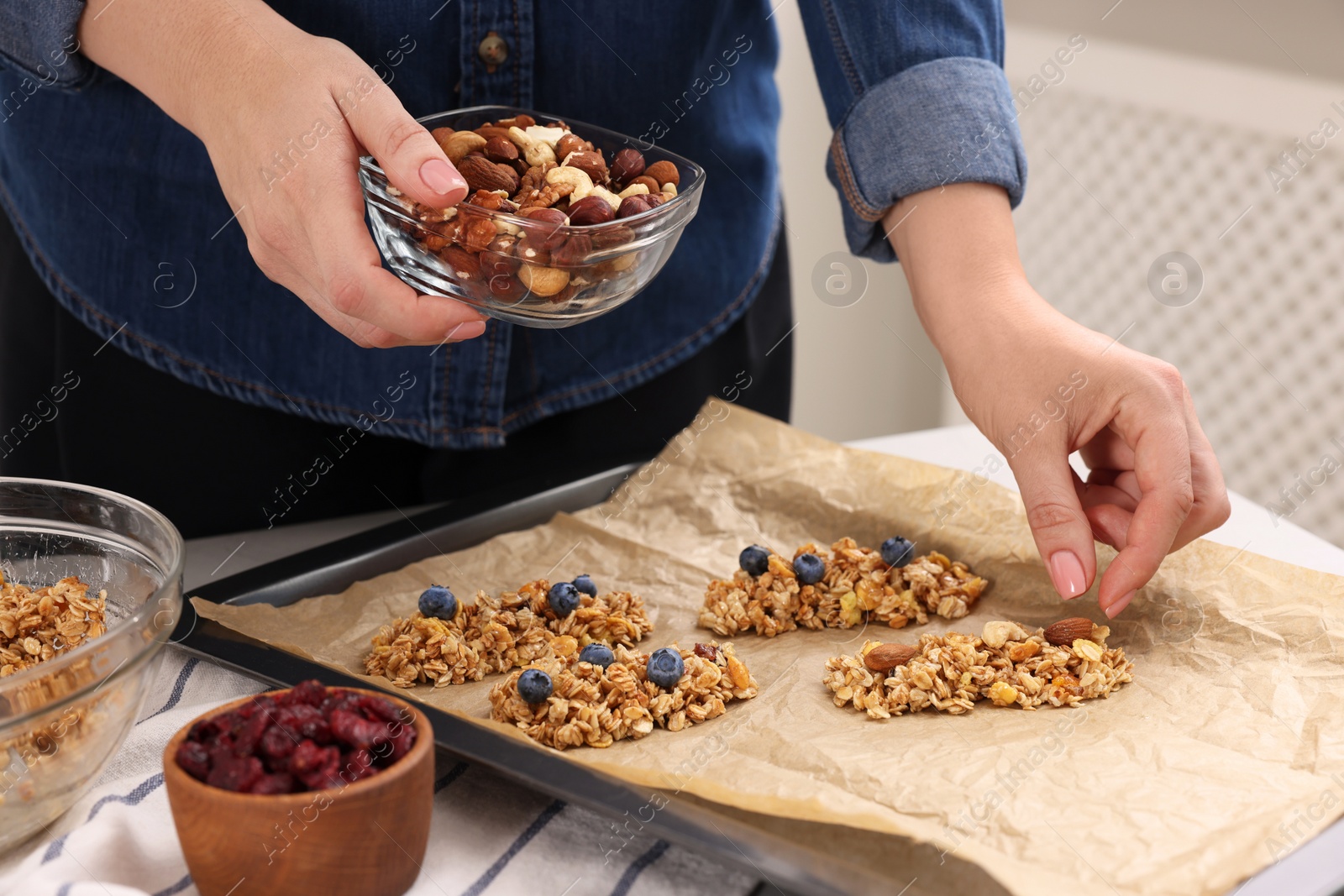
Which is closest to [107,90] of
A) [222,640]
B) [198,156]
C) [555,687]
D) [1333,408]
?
[198,156]

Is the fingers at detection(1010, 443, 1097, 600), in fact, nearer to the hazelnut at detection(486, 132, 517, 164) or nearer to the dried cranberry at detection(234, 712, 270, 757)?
the hazelnut at detection(486, 132, 517, 164)

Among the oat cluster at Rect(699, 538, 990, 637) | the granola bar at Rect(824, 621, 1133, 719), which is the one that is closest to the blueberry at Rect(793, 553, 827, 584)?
the oat cluster at Rect(699, 538, 990, 637)

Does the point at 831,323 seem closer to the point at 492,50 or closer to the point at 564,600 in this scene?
the point at 492,50

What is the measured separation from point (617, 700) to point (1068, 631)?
1.20ft

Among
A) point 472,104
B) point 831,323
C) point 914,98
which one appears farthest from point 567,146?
point 831,323

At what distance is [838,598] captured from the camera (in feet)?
3.42

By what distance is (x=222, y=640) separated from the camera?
0.90m

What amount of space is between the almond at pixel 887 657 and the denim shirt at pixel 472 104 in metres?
0.42

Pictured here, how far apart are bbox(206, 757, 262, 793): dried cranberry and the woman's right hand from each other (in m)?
0.33

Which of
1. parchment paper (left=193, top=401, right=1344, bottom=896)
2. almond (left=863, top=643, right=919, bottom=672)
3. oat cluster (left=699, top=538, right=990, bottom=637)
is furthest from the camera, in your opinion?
oat cluster (left=699, top=538, right=990, bottom=637)

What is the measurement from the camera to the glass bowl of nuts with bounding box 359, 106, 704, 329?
80 cm

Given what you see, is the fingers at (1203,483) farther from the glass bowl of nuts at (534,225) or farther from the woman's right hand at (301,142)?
the woman's right hand at (301,142)

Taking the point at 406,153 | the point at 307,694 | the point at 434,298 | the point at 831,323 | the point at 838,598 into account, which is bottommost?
the point at 831,323

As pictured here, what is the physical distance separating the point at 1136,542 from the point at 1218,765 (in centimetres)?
20
